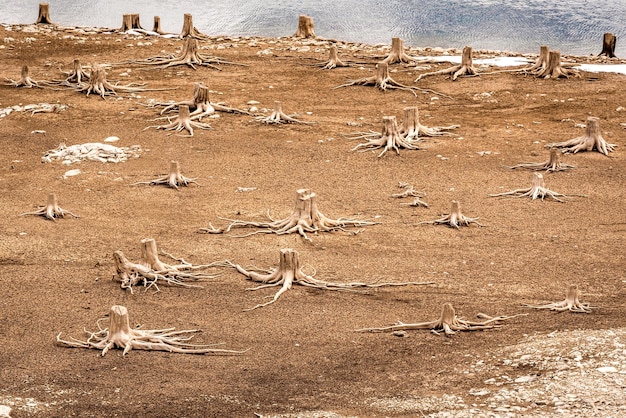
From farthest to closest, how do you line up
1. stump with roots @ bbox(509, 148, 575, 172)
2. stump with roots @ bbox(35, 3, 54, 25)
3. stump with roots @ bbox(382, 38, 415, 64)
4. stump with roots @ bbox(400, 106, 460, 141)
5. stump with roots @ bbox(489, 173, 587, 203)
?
stump with roots @ bbox(35, 3, 54, 25) → stump with roots @ bbox(382, 38, 415, 64) → stump with roots @ bbox(400, 106, 460, 141) → stump with roots @ bbox(509, 148, 575, 172) → stump with roots @ bbox(489, 173, 587, 203)

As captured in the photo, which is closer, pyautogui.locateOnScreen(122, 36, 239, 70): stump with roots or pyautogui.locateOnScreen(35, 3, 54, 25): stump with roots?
pyautogui.locateOnScreen(122, 36, 239, 70): stump with roots

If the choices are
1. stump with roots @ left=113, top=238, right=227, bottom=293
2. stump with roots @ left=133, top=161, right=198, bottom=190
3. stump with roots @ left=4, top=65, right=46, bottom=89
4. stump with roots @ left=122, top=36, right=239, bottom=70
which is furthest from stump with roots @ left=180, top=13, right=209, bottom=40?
stump with roots @ left=113, top=238, right=227, bottom=293

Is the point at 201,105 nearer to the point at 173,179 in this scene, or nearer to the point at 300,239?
the point at 173,179

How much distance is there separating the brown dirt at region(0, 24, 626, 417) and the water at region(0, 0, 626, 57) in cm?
960

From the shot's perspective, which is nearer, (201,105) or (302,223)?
(302,223)

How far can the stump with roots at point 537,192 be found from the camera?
1033 centimetres

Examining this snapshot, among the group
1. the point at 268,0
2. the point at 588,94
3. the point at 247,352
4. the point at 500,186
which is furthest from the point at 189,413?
the point at 268,0

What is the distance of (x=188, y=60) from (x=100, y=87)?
1.89 m

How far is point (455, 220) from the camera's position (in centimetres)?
952

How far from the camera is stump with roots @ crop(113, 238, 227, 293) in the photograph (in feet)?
26.4

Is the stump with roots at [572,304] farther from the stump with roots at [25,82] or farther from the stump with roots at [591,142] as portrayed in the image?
the stump with roots at [25,82]

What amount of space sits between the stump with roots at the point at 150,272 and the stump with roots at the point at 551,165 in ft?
14.5

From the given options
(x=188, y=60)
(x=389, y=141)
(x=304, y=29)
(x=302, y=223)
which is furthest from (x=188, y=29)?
(x=302, y=223)

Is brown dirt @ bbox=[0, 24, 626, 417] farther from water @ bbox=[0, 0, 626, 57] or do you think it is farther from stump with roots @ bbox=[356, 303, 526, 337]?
water @ bbox=[0, 0, 626, 57]
